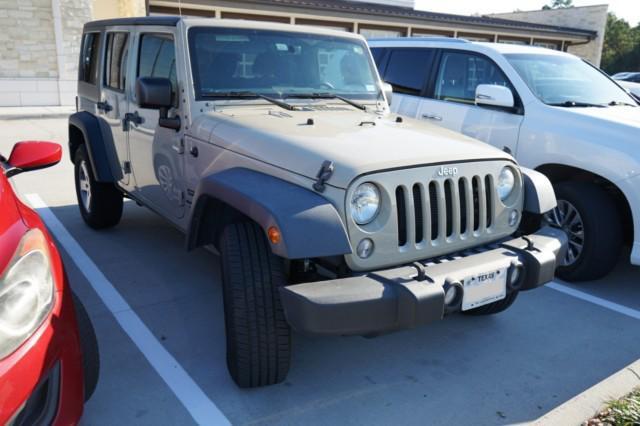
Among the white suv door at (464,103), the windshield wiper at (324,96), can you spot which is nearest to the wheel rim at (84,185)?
the windshield wiper at (324,96)

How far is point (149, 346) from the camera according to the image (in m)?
3.42

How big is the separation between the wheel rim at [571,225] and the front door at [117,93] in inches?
142

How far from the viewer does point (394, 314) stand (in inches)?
97.2

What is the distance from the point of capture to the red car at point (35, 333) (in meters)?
1.82

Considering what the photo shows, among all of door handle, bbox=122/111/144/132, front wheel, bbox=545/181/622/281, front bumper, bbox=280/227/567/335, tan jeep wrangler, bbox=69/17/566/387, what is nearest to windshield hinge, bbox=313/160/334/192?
tan jeep wrangler, bbox=69/17/566/387

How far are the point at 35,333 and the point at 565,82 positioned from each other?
509cm

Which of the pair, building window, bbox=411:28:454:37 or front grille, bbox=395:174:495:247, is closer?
front grille, bbox=395:174:495:247

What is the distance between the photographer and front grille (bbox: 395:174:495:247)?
2734 mm

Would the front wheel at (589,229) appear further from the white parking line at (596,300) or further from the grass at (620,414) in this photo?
the grass at (620,414)

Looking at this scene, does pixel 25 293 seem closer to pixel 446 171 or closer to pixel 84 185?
pixel 446 171

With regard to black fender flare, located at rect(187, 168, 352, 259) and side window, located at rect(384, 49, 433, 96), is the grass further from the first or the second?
side window, located at rect(384, 49, 433, 96)

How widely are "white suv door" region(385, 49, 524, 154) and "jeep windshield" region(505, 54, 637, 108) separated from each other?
9.3 inches

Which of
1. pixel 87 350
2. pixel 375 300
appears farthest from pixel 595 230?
pixel 87 350

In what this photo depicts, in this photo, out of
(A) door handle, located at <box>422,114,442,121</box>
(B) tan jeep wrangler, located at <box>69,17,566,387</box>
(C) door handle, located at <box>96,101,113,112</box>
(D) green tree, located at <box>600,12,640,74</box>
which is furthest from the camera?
(D) green tree, located at <box>600,12,640,74</box>
